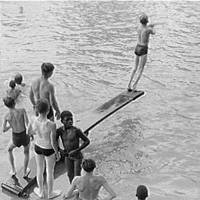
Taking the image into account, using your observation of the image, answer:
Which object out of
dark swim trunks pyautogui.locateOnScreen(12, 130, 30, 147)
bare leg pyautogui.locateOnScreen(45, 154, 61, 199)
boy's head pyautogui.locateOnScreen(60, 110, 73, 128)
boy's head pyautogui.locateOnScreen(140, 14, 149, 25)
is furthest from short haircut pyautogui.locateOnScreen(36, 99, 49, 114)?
boy's head pyautogui.locateOnScreen(140, 14, 149, 25)

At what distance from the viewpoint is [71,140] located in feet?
21.0

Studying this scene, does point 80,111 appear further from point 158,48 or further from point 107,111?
point 158,48

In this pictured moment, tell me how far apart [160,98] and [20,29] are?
9.55 m

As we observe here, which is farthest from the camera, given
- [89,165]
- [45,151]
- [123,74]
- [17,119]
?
[123,74]

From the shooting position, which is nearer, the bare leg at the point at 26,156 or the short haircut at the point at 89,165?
the short haircut at the point at 89,165

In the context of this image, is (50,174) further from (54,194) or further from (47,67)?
(47,67)

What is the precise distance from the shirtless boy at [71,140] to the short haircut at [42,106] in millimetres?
292

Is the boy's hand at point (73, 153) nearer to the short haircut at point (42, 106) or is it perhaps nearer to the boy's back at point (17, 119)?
the short haircut at point (42, 106)

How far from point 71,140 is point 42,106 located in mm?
755

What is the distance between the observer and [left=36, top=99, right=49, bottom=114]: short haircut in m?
6.04

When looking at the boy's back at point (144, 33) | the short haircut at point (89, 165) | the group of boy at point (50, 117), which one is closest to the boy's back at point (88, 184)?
the short haircut at point (89, 165)

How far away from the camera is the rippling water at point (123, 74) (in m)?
8.44

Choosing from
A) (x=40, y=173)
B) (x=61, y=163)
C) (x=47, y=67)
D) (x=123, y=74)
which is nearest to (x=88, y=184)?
(x=40, y=173)

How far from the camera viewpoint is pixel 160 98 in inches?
469
